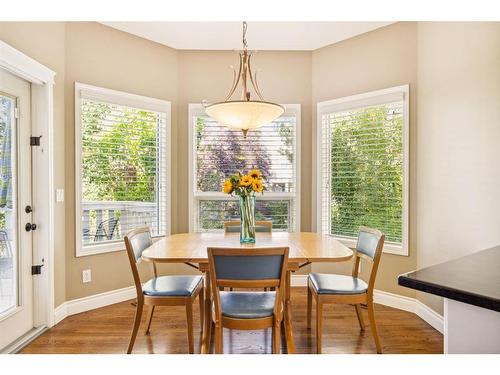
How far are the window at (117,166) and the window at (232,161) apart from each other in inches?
13.7

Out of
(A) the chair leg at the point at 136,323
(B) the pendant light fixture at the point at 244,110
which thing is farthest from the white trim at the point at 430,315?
(A) the chair leg at the point at 136,323

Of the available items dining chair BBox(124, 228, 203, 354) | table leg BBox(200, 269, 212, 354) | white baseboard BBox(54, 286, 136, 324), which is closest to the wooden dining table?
table leg BBox(200, 269, 212, 354)

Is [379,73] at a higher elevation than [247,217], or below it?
higher

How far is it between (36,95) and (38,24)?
543 mm

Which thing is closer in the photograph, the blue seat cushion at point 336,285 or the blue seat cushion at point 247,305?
the blue seat cushion at point 247,305

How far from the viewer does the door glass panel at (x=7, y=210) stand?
2.40 meters

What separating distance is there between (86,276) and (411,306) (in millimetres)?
3057

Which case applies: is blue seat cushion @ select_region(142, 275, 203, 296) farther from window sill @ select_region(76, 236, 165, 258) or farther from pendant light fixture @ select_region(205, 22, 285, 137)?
pendant light fixture @ select_region(205, 22, 285, 137)

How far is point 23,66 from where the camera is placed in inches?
95.3

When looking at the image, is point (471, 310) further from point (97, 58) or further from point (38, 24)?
point (97, 58)

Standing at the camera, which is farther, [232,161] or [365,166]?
[232,161]

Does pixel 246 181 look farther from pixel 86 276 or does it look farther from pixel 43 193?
pixel 86 276

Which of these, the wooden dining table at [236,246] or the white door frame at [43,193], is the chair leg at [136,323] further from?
the white door frame at [43,193]

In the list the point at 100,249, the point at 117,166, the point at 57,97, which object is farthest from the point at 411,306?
the point at 57,97
